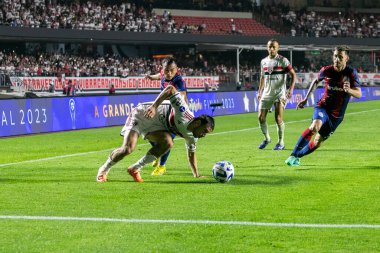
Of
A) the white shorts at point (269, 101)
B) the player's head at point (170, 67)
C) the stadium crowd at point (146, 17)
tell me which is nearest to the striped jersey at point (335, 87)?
the player's head at point (170, 67)

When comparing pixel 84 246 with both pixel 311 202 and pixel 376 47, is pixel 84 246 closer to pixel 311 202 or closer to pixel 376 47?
pixel 311 202

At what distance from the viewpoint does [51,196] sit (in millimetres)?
11820

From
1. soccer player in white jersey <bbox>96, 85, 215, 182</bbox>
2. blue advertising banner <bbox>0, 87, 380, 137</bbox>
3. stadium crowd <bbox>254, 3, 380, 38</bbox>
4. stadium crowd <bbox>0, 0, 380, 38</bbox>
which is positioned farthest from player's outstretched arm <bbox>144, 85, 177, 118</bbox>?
stadium crowd <bbox>254, 3, 380, 38</bbox>

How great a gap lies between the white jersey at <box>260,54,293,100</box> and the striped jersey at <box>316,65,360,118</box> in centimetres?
495

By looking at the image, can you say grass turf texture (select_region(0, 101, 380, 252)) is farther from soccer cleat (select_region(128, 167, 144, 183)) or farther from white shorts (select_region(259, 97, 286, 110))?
white shorts (select_region(259, 97, 286, 110))

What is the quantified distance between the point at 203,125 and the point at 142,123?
1131 mm

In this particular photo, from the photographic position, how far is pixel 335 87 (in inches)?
601

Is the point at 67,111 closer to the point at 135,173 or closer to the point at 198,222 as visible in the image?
the point at 135,173

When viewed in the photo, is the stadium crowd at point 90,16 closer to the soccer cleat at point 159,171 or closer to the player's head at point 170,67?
the soccer cleat at point 159,171

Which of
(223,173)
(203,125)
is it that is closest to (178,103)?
(203,125)

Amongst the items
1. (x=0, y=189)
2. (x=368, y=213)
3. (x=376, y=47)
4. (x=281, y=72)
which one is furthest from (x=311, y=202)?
(x=376, y=47)

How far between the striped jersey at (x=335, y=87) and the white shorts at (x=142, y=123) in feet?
11.8

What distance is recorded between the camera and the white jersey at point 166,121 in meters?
13.0

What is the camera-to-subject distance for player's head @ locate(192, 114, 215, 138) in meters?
12.5
